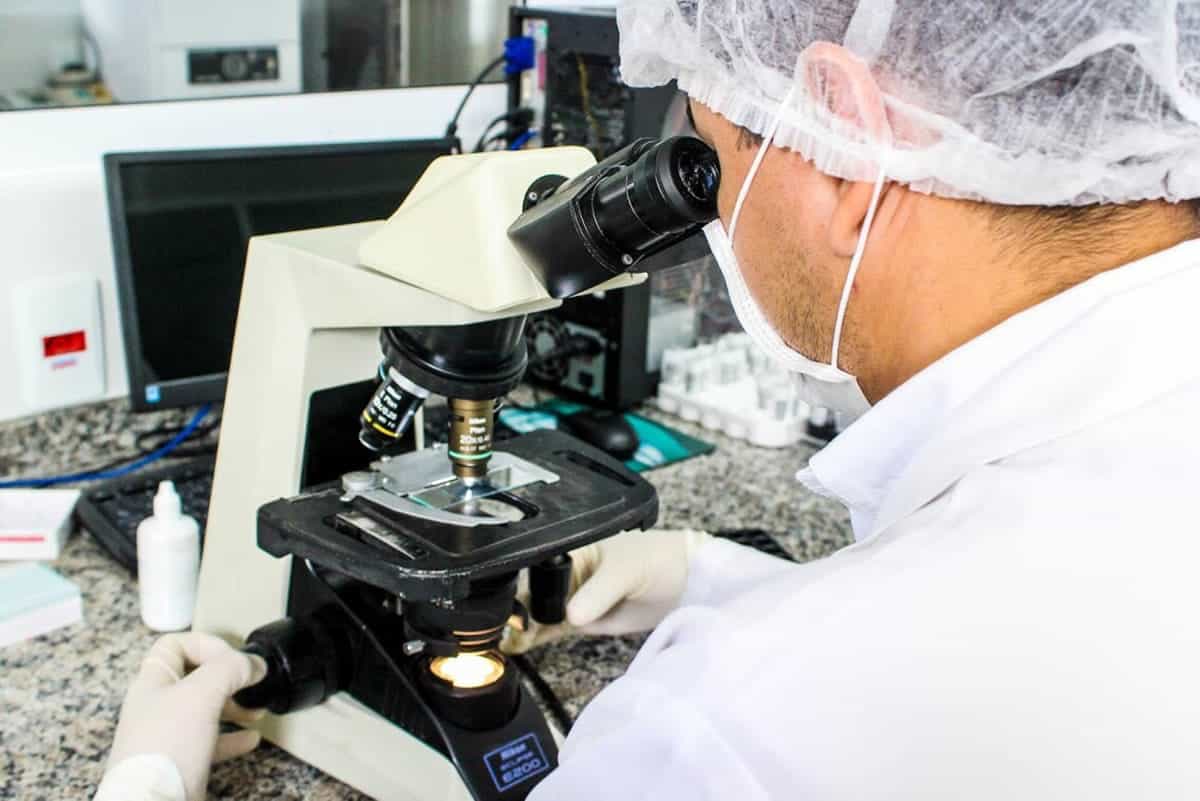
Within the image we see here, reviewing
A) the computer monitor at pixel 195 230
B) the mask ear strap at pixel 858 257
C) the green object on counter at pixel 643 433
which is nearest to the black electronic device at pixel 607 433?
the green object on counter at pixel 643 433

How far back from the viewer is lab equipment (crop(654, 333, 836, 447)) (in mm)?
1633

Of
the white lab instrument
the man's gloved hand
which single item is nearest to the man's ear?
the white lab instrument

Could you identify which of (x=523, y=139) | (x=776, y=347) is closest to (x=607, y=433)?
(x=523, y=139)

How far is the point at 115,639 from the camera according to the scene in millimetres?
1147

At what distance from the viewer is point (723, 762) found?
2.06ft

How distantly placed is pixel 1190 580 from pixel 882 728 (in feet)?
0.56

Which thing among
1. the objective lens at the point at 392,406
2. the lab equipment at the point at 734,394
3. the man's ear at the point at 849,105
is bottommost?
the lab equipment at the point at 734,394

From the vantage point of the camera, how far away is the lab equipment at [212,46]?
193 centimetres

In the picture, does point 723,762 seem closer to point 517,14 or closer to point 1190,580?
point 1190,580

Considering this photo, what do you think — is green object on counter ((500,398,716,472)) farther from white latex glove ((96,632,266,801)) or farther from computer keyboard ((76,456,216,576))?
white latex glove ((96,632,266,801))

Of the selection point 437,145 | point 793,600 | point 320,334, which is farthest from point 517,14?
point 793,600

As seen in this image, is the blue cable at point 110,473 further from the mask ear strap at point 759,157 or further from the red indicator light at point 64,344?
the mask ear strap at point 759,157

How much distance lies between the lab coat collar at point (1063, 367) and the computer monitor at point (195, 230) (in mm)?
938

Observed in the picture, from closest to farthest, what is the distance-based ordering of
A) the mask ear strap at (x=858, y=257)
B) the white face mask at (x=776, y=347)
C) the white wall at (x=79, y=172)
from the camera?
the mask ear strap at (x=858, y=257) < the white face mask at (x=776, y=347) < the white wall at (x=79, y=172)
